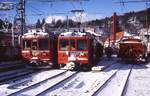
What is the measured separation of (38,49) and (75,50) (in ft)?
9.85

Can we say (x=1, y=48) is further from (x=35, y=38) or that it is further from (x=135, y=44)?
(x=135, y=44)

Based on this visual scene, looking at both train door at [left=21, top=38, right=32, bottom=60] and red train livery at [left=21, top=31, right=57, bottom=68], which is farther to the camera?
train door at [left=21, top=38, right=32, bottom=60]

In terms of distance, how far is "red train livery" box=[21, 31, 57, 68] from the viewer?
28.4 m

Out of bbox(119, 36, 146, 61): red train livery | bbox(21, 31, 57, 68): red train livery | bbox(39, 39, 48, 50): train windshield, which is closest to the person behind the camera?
bbox(21, 31, 57, 68): red train livery

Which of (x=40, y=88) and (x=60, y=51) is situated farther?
(x=60, y=51)

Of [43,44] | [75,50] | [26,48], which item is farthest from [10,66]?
[75,50]

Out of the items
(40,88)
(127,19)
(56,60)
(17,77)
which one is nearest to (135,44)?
(56,60)

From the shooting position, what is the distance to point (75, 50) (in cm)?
2725

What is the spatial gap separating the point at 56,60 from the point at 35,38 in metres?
2.86

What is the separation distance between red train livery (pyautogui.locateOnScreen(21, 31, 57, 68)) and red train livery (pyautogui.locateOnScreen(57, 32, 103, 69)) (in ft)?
3.01

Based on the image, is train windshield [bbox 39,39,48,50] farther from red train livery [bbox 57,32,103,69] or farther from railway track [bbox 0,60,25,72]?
railway track [bbox 0,60,25,72]

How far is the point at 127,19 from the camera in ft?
531

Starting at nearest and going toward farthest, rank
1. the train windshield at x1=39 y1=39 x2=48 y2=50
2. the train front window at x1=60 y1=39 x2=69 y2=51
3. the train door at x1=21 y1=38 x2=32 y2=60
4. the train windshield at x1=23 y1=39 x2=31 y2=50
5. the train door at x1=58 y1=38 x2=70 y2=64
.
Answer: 1. the train door at x1=58 y1=38 x2=70 y2=64
2. the train front window at x1=60 y1=39 x2=69 y2=51
3. the train windshield at x1=39 y1=39 x2=48 y2=50
4. the train door at x1=21 y1=38 x2=32 y2=60
5. the train windshield at x1=23 y1=39 x2=31 y2=50

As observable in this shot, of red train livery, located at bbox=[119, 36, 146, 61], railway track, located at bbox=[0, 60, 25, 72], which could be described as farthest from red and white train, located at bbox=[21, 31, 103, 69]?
red train livery, located at bbox=[119, 36, 146, 61]
